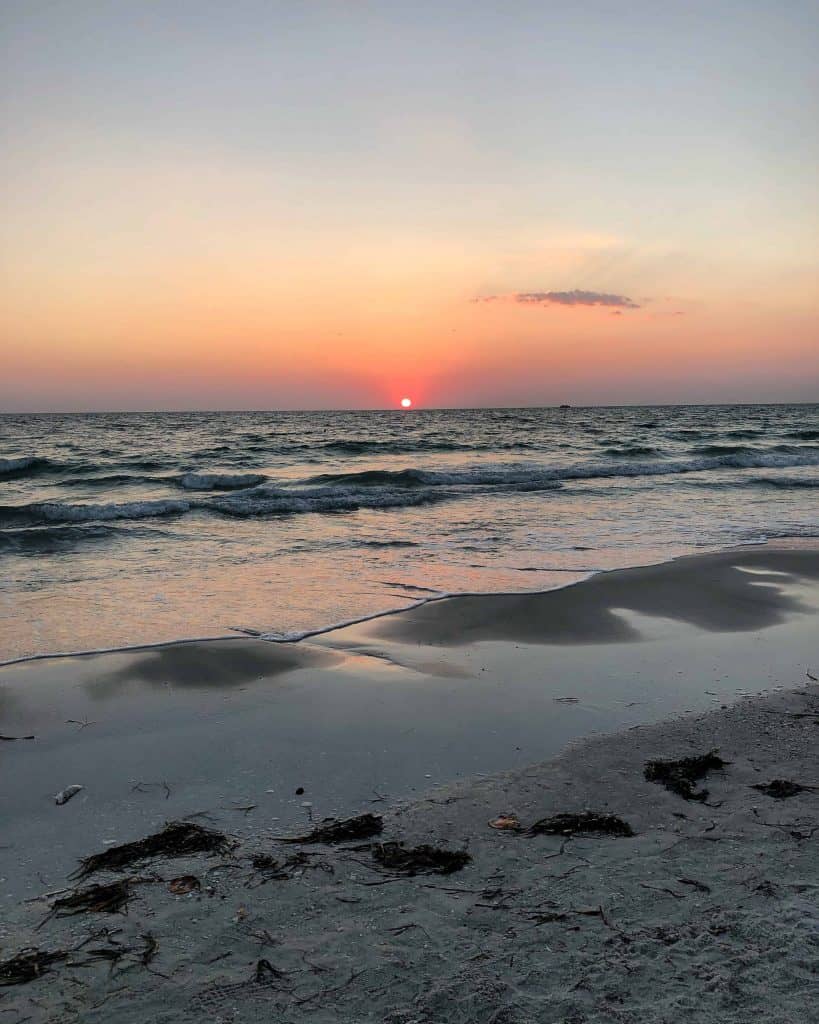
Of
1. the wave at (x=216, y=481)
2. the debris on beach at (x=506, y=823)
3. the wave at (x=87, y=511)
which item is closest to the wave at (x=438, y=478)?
the wave at (x=216, y=481)

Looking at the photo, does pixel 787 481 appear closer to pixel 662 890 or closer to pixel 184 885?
pixel 662 890

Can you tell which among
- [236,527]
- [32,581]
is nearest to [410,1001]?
[32,581]

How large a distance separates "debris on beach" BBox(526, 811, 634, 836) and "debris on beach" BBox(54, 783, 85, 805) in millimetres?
2534

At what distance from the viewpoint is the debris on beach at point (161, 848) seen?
346 centimetres

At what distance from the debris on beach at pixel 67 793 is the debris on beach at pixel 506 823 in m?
2.34

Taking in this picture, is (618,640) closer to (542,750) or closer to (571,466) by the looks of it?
(542,750)

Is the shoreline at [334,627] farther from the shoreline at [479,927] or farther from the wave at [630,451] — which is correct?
the wave at [630,451]

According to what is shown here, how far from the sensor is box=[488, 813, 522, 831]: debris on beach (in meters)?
3.71

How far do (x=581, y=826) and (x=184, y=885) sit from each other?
6.25ft

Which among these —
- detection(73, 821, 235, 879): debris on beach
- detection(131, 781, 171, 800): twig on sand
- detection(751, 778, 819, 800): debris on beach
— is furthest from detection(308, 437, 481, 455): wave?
detection(73, 821, 235, 879): debris on beach

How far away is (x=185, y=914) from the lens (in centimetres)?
307

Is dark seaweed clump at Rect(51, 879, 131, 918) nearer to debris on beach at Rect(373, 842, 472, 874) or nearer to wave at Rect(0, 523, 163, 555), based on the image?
debris on beach at Rect(373, 842, 472, 874)

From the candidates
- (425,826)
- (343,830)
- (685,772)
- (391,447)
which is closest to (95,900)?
(343,830)

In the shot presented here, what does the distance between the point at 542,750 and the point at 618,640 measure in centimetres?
288
